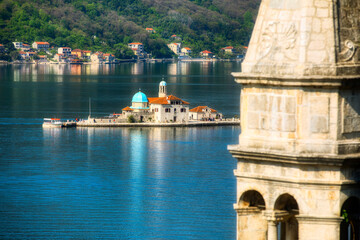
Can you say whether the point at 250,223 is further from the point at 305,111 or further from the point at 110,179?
the point at 110,179

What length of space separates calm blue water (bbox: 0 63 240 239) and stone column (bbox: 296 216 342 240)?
1606 inches

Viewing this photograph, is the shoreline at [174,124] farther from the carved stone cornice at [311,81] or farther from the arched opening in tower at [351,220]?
the carved stone cornice at [311,81]

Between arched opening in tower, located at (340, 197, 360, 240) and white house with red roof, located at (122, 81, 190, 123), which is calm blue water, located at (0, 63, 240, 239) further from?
arched opening in tower, located at (340, 197, 360, 240)

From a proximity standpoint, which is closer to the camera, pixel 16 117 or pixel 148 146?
pixel 148 146

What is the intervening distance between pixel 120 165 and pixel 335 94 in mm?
70354

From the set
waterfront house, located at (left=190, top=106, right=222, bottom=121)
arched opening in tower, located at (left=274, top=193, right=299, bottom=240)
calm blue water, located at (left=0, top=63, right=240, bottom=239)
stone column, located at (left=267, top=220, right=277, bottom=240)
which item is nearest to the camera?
stone column, located at (left=267, top=220, right=277, bottom=240)

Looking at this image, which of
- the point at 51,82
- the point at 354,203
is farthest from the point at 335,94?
the point at 51,82

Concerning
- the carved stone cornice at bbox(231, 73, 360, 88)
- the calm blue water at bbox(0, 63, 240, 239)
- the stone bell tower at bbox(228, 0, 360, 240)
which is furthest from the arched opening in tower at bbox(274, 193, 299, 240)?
the calm blue water at bbox(0, 63, 240, 239)

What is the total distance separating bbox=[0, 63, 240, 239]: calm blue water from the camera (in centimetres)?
5319

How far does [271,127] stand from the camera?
779 cm

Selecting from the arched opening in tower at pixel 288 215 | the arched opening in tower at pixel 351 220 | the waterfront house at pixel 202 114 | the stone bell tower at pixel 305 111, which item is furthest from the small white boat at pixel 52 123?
the stone bell tower at pixel 305 111

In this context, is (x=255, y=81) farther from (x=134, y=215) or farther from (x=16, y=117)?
(x=16, y=117)

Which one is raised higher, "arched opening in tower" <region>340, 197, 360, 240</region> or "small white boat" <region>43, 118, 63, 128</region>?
"arched opening in tower" <region>340, 197, 360, 240</region>

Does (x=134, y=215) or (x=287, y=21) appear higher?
(x=287, y=21)
